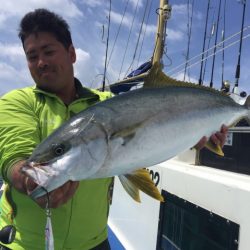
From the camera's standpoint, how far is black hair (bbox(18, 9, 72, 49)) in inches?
101

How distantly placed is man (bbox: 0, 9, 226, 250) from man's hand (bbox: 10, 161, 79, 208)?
0.30 metres

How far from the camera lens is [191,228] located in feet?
10.6

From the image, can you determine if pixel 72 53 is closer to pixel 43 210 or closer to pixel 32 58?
pixel 32 58

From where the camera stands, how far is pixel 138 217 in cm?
428

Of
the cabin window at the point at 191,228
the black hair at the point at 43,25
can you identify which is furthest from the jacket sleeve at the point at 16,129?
the cabin window at the point at 191,228

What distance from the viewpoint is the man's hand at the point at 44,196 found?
1.84 meters

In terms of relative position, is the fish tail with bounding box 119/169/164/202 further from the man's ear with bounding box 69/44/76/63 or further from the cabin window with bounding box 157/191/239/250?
the man's ear with bounding box 69/44/76/63

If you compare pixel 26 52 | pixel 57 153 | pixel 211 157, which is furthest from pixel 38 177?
pixel 211 157

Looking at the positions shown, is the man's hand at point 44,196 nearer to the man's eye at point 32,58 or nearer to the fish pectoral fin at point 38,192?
the fish pectoral fin at point 38,192

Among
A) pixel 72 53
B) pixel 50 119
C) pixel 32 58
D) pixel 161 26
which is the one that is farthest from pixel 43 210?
pixel 161 26

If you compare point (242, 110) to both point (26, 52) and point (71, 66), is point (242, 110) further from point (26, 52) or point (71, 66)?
point (26, 52)

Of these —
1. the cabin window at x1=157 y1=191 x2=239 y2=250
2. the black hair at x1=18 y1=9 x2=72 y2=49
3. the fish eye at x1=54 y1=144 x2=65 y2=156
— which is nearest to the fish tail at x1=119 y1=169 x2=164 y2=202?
the fish eye at x1=54 y1=144 x2=65 y2=156

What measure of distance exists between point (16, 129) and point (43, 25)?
766mm

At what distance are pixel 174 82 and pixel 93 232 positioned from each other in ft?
3.34
